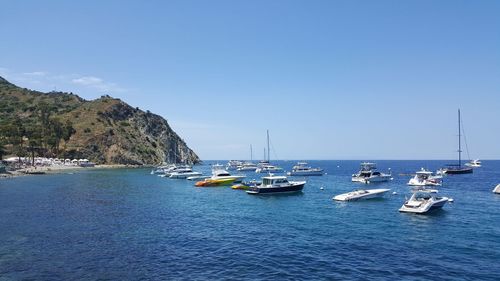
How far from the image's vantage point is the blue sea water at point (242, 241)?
1062 inches

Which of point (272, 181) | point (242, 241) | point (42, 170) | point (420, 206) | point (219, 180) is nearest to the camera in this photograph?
point (242, 241)

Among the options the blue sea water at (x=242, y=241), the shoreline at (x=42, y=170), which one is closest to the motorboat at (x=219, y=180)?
the blue sea water at (x=242, y=241)

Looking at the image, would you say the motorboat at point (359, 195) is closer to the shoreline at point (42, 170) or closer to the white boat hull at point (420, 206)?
the white boat hull at point (420, 206)

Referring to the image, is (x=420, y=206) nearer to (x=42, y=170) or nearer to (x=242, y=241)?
(x=242, y=241)

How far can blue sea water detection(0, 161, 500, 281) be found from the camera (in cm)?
2698

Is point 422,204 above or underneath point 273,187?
underneath

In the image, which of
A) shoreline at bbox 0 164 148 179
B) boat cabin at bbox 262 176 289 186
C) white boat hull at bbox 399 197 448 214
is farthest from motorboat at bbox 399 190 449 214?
shoreline at bbox 0 164 148 179

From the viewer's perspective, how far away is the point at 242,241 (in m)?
36.5

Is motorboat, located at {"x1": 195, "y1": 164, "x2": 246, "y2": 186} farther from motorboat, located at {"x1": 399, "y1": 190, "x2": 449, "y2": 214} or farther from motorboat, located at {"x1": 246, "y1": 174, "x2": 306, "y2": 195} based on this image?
motorboat, located at {"x1": 399, "y1": 190, "x2": 449, "y2": 214}

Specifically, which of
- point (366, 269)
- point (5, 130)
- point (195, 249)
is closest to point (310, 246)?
point (366, 269)

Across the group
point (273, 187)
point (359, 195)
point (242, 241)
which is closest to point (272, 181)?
point (273, 187)

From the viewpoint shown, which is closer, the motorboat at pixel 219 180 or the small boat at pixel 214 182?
the small boat at pixel 214 182

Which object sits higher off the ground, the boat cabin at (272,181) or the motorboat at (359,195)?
the boat cabin at (272,181)

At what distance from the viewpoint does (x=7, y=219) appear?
44969 mm
